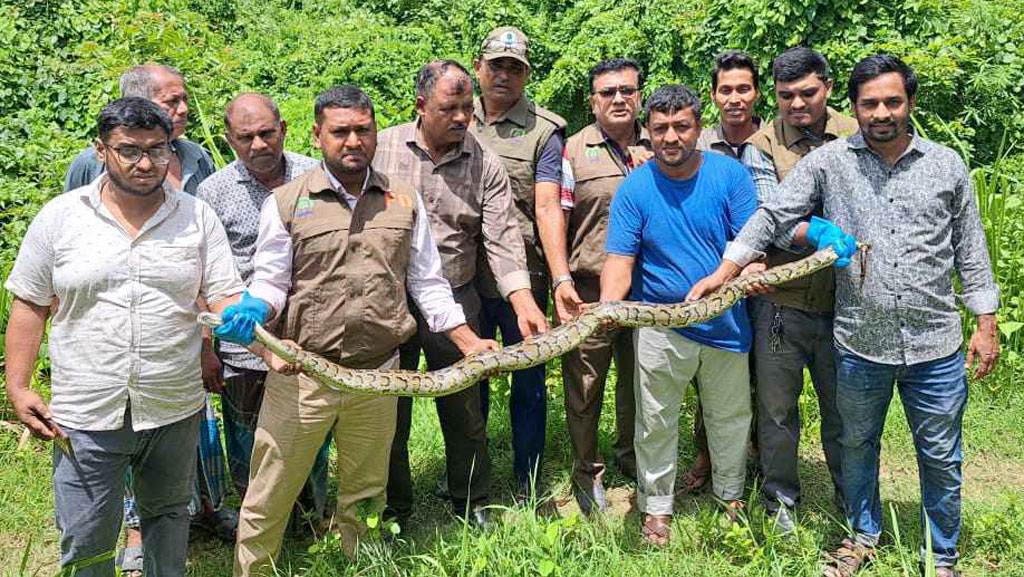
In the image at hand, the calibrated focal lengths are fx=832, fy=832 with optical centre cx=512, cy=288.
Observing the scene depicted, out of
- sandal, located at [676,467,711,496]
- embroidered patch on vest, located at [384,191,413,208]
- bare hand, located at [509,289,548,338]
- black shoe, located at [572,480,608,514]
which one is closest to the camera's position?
embroidered patch on vest, located at [384,191,413,208]

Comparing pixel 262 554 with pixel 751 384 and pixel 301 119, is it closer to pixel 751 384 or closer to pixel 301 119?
pixel 751 384

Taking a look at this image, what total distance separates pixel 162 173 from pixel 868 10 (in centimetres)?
972

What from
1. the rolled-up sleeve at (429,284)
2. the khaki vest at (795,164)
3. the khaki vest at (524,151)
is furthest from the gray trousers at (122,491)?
the khaki vest at (795,164)

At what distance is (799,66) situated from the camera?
4848mm

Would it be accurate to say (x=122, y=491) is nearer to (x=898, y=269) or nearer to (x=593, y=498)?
(x=593, y=498)

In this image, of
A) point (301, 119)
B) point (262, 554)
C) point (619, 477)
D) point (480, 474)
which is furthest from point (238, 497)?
point (301, 119)

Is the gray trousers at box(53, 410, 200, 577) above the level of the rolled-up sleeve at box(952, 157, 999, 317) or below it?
below

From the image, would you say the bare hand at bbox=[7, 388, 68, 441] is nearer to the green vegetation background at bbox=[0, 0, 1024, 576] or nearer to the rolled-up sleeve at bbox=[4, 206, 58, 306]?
the rolled-up sleeve at bbox=[4, 206, 58, 306]

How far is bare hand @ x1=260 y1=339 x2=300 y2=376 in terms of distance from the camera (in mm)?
3959

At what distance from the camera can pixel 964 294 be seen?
4410 mm

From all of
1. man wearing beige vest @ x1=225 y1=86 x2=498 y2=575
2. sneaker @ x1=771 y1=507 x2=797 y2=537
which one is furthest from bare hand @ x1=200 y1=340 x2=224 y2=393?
sneaker @ x1=771 y1=507 x2=797 y2=537

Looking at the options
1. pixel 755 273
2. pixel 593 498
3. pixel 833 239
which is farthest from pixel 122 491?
pixel 833 239

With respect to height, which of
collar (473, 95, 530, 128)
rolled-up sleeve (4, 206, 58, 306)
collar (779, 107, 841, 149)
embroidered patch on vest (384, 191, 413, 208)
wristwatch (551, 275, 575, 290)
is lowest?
wristwatch (551, 275, 575, 290)

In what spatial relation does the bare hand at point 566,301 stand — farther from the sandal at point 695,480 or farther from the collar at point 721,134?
the sandal at point 695,480
